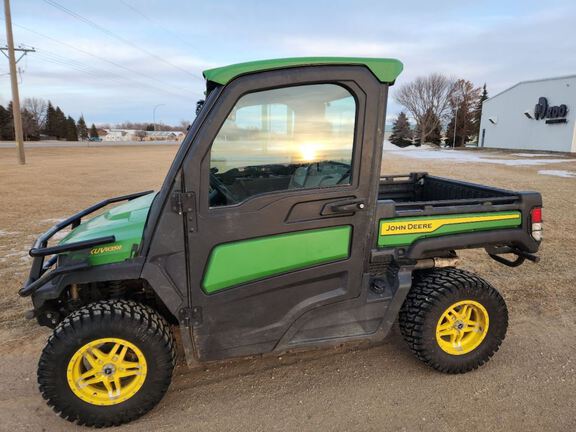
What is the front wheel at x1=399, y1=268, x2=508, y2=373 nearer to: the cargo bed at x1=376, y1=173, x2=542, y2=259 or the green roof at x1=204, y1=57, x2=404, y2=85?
the cargo bed at x1=376, y1=173, x2=542, y2=259

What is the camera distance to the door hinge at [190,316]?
246 cm

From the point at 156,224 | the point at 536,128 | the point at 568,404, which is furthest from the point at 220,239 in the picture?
the point at 536,128

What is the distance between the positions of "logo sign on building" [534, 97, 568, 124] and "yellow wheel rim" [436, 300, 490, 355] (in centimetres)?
3821

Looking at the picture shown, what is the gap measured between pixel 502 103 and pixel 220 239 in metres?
47.8

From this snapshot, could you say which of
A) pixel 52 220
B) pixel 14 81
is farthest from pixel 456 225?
pixel 14 81

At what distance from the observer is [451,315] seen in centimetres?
292

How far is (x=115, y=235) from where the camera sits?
8.15 ft

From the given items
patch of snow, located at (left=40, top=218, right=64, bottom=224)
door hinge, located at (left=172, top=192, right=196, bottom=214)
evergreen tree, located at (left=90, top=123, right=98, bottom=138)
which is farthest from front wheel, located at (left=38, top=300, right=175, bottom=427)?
evergreen tree, located at (left=90, top=123, right=98, bottom=138)

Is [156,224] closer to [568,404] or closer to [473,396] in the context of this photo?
[473,396]

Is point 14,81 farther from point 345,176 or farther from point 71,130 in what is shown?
point 71,130

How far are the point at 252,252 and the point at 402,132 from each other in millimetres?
70401

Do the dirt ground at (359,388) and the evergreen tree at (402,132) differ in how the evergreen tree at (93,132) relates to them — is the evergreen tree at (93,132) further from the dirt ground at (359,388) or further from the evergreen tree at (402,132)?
the dirt ground at (359,388)

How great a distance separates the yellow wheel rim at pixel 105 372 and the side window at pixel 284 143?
102 centimetres

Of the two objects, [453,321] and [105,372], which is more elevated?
[453,321]
